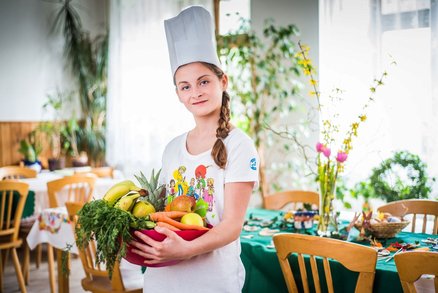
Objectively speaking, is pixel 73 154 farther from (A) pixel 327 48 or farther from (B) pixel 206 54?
(B) pixel 206 54

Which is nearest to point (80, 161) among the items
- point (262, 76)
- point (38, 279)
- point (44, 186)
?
point (44, 186)

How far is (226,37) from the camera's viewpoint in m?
4.91

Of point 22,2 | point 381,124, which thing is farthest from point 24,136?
point 381,124

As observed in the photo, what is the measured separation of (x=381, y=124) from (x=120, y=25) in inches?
125

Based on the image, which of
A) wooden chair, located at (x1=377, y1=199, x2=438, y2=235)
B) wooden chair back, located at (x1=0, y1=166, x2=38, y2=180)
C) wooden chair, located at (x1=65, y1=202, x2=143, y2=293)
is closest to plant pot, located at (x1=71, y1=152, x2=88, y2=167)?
wooden chair back, located at (x1=0, y1=166, x2=38, y2=180)

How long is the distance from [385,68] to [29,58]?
3757 millimetres

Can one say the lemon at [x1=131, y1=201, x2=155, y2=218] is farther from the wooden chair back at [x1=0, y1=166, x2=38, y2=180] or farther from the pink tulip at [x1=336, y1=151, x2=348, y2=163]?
the wooden chair back at [x1=0, y1=166, x2=38, y2=180]

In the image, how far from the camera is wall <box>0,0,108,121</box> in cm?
577

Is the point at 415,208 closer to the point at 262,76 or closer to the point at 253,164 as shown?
the point at 253,164

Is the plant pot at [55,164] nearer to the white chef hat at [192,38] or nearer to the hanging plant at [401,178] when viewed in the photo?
the hanging plant at [401,178]

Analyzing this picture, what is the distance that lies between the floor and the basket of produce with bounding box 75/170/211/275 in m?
2.72

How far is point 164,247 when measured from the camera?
1306 millimetres

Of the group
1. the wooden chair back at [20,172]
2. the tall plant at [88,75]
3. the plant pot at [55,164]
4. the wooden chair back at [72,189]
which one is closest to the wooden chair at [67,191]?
the wooden chair back at [72,189]

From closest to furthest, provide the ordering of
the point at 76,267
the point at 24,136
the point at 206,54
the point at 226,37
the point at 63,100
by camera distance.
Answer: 1. the point at 206,54
2. the point at 76,267
3. the point at 226,37
4. the point at 24,136
5. the point at 63,100
